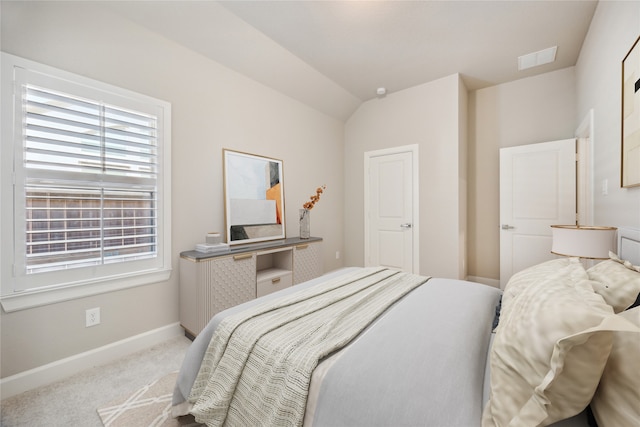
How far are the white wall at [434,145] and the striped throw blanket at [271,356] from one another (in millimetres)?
2506

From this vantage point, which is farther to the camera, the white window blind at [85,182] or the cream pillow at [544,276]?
the white window blind at [85,182]

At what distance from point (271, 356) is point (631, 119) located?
2.23 metres

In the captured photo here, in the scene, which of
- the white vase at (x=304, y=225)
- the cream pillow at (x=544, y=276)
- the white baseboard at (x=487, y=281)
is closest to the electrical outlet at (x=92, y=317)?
the white vase at (x=304, y=225)

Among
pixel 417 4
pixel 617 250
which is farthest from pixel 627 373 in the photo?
pixel 417 4

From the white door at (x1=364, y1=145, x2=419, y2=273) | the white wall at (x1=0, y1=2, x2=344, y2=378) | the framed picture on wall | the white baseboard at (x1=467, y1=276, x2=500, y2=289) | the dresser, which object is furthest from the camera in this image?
the white door at (x1=364, y1=145, x2=419, y2=273)

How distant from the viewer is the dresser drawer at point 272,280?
280 cm

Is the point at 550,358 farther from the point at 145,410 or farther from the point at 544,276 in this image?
the point at 145,410

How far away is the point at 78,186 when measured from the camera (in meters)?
1.98

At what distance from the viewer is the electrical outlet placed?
2.02 meters

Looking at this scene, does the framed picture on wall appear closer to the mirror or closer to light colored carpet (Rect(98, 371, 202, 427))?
light colored carpet (Rect(98, 371, 202, 427))

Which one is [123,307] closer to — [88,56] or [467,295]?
[88,56]

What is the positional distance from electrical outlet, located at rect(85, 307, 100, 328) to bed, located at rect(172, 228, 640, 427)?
1152mm

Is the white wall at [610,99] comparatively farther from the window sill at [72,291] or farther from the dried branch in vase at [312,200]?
the window sill at [72,291]

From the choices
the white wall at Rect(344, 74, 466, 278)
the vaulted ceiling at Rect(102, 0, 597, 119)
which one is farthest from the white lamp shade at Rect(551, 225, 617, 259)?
the vaulted ceiling at Rect(102, 0, 597, 119)
